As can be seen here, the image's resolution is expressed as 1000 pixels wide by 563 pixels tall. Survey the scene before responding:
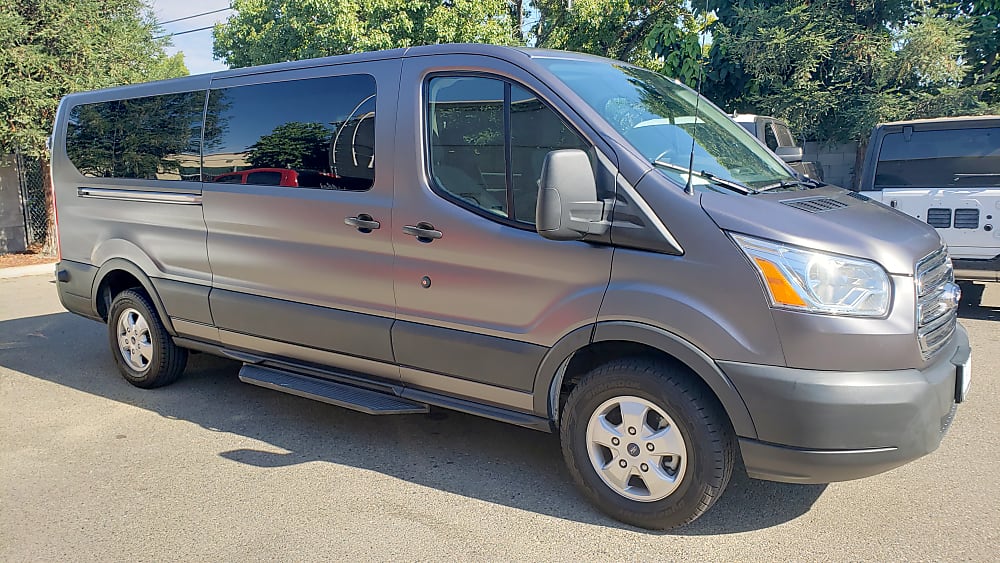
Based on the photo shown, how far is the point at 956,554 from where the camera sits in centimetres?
328

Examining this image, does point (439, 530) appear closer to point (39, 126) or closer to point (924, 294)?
point (924, 294)

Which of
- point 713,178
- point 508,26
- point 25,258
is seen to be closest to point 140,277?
point 713,178

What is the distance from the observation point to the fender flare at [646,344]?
10.7 feet

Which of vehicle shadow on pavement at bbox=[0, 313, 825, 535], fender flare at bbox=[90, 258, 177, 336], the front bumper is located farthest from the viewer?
fender flare at bbox=[90, 258, 177, 336]

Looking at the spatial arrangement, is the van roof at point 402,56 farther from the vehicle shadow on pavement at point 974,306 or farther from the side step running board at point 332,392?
the vehicle shadow on pavement at point 974,306

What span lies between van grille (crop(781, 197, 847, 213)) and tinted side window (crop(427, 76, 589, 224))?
943 millimetres

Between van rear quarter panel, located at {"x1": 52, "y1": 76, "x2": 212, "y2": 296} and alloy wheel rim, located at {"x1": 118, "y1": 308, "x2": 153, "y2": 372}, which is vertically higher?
van rear quarter panel, located at {"x1": 52, "y1": 76, "x2": 212, "y2": 296}

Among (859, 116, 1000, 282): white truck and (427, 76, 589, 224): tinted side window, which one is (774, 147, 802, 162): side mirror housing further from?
(859, 116, 1000, 282): white truck

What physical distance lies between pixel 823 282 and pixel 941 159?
5886 mm

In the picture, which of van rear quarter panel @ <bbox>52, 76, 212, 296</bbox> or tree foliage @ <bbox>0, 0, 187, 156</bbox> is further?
tree foliage @ <bbox>0, 0, 187, 156</bbox>

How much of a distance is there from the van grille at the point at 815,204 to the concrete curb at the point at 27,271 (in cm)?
1199

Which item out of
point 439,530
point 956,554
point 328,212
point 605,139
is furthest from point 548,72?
point 956,554

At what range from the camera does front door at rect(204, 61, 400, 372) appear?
432 cm

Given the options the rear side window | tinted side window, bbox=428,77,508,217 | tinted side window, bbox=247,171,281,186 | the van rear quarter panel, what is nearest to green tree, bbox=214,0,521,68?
the rear side window
